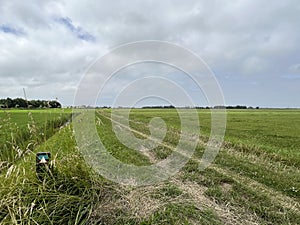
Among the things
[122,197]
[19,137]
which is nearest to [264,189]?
[122,197]

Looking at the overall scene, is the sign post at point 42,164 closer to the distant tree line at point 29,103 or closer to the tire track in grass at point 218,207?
the distant tree line at point 29,103

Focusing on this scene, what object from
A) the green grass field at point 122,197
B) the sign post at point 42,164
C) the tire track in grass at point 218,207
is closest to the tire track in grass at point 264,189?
the green grass field at point 122,197

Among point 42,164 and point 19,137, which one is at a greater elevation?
point 19,137

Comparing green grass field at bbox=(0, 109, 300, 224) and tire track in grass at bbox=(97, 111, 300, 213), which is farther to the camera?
tire track in grass at bbox=(97, 111, 300, 213)

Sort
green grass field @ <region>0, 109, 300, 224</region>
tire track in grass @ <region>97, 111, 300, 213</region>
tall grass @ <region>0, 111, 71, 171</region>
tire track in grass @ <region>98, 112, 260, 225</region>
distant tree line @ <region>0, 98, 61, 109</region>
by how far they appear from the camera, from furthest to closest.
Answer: distant tree line @ <region>0, 98, 61, 109</region> → tire track in grass @ <region>97, 111, 300, 213</region> → tall grass @ <region>0, 111, 71, 171</region> → tire track in grass @ <region>98, 112, 260, 225</region> → green grass field @ <region>0, 109, 300, 224</region>

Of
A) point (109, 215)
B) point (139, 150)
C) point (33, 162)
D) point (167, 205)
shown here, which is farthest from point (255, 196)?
point (139, 150)

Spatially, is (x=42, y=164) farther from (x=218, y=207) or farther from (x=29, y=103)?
(x=218, y=207)

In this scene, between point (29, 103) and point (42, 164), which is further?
point (29, 103)

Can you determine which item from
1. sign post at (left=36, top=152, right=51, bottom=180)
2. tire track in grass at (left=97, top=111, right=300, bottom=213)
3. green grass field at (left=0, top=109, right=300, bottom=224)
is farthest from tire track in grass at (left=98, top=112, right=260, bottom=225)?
sign post at (left=36, top=152, right=51, bottom=180)

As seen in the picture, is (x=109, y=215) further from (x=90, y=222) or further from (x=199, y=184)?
(x=199, y=184)

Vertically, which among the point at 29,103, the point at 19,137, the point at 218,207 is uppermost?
the point at 29,103

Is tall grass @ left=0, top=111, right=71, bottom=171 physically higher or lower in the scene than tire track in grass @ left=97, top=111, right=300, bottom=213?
higher

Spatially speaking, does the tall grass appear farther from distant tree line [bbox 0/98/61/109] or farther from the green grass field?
distant tree line [bbox 0/98/61/109]

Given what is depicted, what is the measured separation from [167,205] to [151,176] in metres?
1.91
